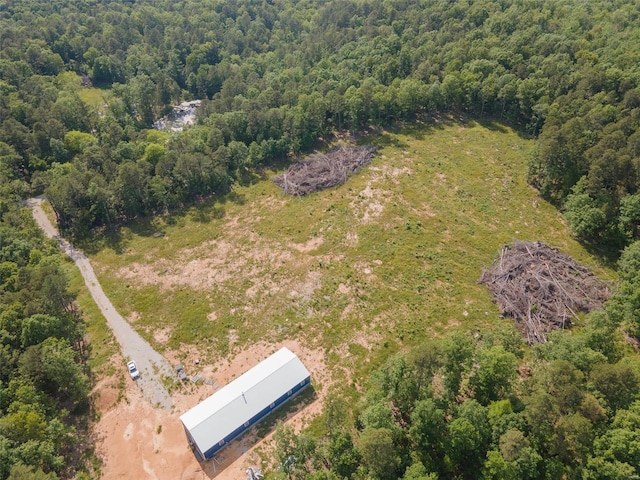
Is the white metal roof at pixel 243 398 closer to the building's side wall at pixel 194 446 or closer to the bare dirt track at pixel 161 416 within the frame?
the building's side wall at pixel 194 446

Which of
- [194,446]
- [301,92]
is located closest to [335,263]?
[194,446]

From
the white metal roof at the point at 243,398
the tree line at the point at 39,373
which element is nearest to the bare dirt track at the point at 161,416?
the white metal roof at the point at 243,398

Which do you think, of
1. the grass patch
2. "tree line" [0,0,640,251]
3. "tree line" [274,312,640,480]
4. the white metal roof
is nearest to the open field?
the grass patch

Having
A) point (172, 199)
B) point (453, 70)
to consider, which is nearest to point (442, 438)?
point (172, 199)

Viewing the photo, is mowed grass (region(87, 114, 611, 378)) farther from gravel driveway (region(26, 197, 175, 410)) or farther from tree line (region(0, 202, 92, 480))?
tree line (region(0, 202, 92, 480))

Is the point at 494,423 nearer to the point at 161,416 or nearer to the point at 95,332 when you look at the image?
the point at 161,416

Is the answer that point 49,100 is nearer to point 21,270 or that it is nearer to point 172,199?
point 172,199
